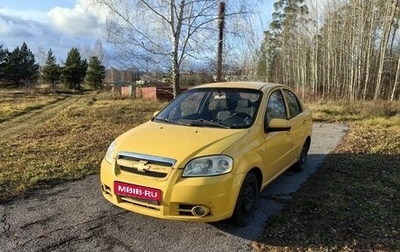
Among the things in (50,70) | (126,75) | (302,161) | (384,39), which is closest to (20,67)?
(50,70)

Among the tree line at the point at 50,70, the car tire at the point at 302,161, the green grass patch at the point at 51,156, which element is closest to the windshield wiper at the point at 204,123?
the car tire at the point at 302,161

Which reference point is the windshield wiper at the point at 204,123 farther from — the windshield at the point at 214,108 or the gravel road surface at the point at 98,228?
the gravel road surface at the point at 98,228

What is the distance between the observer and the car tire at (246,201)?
3798 mm

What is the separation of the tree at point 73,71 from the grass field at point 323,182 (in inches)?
1838

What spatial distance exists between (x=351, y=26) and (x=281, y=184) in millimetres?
21605

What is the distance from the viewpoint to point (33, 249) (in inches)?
134

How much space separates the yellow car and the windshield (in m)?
0.01

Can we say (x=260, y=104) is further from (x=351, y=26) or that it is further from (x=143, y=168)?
(x=351, y=26)

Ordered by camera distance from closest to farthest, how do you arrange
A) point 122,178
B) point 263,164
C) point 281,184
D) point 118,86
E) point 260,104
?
1. point 122,178
2. point 263,164
3. point 260,104
4. point 281,184
5. point 118,86

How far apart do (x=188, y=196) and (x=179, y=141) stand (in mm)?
668

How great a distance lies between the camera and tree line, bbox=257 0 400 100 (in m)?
21.7

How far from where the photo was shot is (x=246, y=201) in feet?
13.0

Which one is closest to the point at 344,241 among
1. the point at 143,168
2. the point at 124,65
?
the point at 143,168

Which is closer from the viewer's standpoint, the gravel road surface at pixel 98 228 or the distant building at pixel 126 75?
the gravel road surface at pixel 98 228
